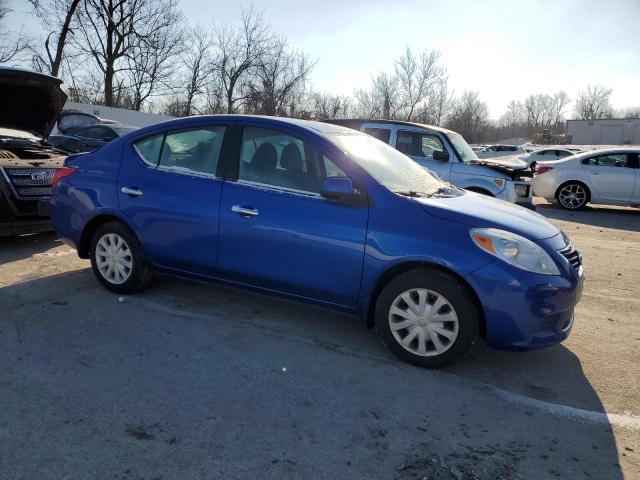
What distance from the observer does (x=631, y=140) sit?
7531 cm

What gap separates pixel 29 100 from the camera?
7445mm

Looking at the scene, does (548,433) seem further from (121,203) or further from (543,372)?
(121,203)

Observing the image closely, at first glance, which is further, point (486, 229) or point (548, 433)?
point (486, 229)

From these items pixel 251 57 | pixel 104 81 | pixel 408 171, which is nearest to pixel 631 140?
pixel 251 57

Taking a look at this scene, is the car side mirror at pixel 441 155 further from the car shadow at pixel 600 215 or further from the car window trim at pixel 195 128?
the car window trim at pixel 195 128

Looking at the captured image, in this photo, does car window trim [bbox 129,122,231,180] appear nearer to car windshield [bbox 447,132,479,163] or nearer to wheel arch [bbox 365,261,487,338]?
wheel arch [bbox 365,261,487,338]

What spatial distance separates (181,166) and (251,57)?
3805 centimetres

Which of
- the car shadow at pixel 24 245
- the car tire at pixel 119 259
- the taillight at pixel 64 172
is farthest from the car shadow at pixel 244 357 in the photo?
the car shadow at pixel 24 245

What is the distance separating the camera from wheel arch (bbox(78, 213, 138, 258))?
182 inches

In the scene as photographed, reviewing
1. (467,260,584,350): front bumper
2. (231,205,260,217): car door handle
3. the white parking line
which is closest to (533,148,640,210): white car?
(467,260,584,350): front bumper

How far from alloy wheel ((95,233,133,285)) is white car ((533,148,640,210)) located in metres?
11.1

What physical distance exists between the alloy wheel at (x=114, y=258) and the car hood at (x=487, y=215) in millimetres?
2677

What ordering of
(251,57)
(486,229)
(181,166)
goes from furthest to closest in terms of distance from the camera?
(251,57) < (181,166) < (486,229)

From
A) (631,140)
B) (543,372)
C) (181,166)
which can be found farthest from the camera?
(631,140)
